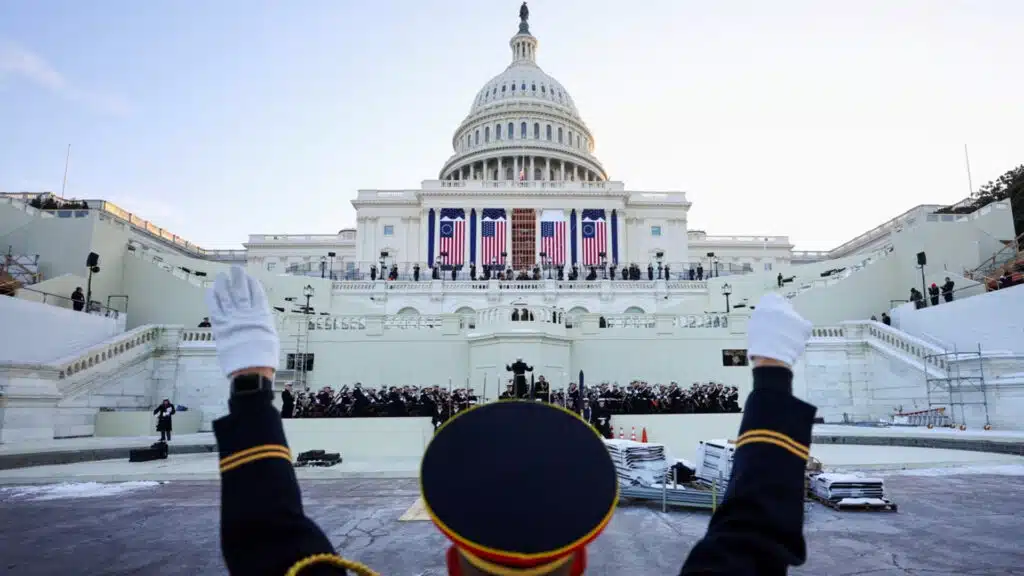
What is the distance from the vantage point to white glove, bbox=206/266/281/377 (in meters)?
1.92

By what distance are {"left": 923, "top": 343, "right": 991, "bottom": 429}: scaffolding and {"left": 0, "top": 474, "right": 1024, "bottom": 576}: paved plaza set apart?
14.1m

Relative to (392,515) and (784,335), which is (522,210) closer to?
(392,515)

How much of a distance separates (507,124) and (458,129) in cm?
1071

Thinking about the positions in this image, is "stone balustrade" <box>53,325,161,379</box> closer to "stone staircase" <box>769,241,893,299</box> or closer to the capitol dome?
"stone staircase" <box>769,241,893,299</box>

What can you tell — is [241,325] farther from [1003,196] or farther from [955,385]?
[1003,196]

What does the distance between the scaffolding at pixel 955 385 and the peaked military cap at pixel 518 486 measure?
2617 cm

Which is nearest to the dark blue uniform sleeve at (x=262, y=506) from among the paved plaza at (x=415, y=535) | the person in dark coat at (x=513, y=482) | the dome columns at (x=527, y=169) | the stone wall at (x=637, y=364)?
the person in dark coat at (x=513, y=482)

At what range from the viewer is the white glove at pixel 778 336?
195 centimetres

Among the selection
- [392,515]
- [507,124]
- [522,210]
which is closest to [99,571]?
[392,515]

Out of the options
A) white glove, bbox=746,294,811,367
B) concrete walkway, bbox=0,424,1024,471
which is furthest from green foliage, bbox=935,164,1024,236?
white glove, bbox=746,294,811,367

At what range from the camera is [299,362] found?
27.6 metres

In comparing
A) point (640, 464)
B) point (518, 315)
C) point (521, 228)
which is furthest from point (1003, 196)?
point (640, 464)

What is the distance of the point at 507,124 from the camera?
3602 inches

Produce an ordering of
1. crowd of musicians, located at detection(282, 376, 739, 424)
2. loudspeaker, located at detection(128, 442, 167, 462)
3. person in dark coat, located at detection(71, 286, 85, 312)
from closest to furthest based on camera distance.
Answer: loudspeaker, located at detection(128, 442, 167, 462) → crowd of musicians, located at detection(282, 376, 739, 424) → person in dark coat, located at detection(71, 286, 85, 312)
